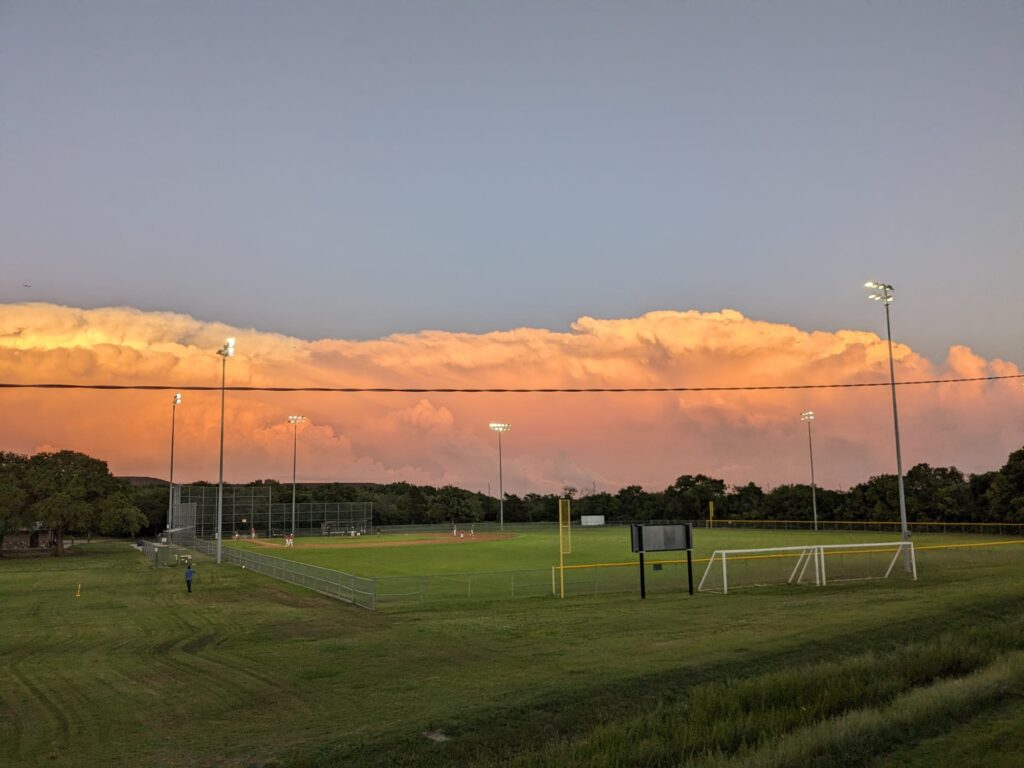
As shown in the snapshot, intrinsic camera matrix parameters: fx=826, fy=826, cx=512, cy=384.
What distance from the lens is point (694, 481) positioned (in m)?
135

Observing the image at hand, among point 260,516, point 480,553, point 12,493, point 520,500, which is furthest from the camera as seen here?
point 520,500

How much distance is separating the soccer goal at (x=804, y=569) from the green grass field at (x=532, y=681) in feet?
6.70

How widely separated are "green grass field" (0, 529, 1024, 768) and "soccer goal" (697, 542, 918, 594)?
2043mm

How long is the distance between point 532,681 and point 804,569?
67.2ft

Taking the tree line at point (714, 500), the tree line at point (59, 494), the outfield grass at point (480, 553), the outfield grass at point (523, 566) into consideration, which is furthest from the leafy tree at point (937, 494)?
the tree line at point (59, 494)

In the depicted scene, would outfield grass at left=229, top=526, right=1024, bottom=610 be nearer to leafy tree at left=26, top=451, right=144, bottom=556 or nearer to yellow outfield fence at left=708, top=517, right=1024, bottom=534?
yellow outfield fence at left=708, top=517, right=1024, bottom=534

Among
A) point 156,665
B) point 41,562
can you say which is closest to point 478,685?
point 156,665

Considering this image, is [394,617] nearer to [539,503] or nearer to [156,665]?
[156,665]

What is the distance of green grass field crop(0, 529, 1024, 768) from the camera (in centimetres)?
1236

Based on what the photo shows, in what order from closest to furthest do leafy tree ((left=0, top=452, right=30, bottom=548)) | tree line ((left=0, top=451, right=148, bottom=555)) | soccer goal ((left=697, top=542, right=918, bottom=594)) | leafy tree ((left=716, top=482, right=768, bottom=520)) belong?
soccer goal ((left=697, top=542, right=918, bottom=594)), leafy tree ((left=0, top=452, right=30, bottom=548)), tree line ((left=0, top=451, right=148, bottom=555)), leafy tree ((left=716, top=482, right=768, bottom=520))

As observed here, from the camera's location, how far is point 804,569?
3344 cm

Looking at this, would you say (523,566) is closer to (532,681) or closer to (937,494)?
(532,681)

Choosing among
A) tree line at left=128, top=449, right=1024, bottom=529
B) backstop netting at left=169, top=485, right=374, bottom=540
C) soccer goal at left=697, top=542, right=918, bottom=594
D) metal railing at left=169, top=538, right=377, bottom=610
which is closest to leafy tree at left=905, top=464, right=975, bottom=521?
tree line at left=128, top=449, right=1024, bottom=529

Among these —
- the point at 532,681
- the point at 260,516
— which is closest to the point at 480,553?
the point at 260,516
